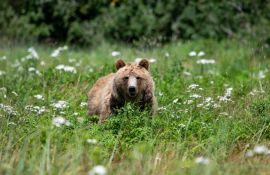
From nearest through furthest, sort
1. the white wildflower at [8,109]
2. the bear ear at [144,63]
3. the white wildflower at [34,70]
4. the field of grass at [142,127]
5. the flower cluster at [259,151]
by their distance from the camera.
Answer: the flower cluster at [259,151] < the field of grass at [142,127] < the white wildflower at [8,109] < the bear ear at [144,63] < the white wildflower at [34,70]

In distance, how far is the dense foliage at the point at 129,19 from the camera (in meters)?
15.0

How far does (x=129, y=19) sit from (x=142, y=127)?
401 inches

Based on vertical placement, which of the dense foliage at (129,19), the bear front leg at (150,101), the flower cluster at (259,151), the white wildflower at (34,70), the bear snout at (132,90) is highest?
the dense foliage at (129,19)

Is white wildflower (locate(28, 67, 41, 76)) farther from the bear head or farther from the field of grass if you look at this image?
the bear head

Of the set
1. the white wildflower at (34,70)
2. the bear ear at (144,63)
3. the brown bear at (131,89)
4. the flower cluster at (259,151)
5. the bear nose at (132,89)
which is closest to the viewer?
the flower cluster at (259,151)

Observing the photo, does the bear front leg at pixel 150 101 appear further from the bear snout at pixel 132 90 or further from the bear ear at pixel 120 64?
the bear ear at pixel 120 64

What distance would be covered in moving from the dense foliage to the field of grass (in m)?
4.22

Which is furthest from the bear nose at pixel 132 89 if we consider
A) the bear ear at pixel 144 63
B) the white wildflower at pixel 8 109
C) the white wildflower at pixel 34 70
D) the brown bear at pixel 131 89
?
the white wildflower at pixel 34 70

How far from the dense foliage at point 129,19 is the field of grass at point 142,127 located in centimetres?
422

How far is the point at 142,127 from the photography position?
6.33 metres

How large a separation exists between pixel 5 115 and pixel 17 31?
10.1m

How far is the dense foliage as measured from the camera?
15.0 meters

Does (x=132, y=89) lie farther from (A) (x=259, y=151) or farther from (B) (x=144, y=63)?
(A) (x=259, y=151)

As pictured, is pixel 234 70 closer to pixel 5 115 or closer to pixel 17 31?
pixel 5 115
